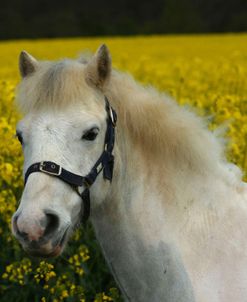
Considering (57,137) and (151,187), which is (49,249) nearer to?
(57,137)

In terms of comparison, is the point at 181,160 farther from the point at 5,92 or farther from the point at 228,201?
the point at 5,92

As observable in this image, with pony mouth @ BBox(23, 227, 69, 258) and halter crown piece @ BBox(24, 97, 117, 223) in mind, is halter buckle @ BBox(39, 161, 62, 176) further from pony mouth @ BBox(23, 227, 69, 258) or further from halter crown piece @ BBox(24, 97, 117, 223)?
pony mouth @ BBox(23, 227, 69, 258)

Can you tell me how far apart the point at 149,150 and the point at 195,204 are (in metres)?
0.38

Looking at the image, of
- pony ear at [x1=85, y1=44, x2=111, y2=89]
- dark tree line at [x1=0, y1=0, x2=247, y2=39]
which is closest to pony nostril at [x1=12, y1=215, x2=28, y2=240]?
pony ear at [x1=85, y1=44, x2=111, y2=89]

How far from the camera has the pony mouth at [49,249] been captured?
2.82m

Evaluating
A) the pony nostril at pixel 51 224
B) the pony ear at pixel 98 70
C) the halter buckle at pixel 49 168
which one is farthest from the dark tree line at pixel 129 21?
the pony nostril at pixel 51 224

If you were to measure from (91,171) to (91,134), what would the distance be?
18 cm

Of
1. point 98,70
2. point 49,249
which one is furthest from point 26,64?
point 49,249

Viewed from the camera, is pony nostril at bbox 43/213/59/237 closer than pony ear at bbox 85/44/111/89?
Yes

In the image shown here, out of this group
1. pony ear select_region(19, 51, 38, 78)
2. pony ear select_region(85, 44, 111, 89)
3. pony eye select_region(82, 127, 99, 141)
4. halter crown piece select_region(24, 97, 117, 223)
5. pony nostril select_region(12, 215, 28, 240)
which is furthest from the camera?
pony ear select_region(19, 51, 38, 78)

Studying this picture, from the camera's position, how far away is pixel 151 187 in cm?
334

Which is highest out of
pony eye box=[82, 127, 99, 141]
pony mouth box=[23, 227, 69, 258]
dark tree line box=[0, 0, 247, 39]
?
pony eye box=[82, 127, 99, 141]

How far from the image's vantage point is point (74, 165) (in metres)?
2.97

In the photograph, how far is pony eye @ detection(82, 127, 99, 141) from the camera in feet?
9.86
